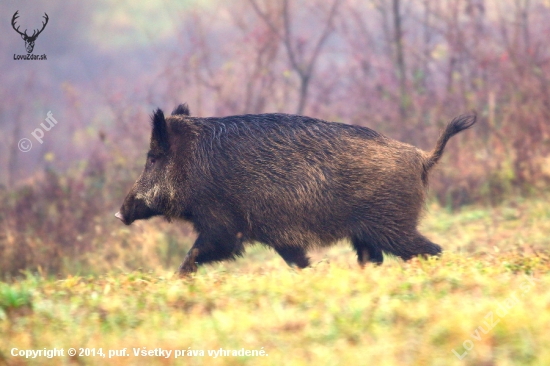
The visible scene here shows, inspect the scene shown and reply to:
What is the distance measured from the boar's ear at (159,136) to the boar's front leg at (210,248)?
2.95ft

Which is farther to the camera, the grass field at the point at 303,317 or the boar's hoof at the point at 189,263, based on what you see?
the boar's hoof at the point at 189,263

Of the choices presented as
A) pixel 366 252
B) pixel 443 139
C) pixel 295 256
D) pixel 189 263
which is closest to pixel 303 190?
pixel 295 256

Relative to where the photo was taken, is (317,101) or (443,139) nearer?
(443,139)

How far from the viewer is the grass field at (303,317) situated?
2.96 m

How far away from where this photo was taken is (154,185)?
575cm

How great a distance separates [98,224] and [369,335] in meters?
7.71

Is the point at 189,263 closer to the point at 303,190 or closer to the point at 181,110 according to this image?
the point at 303,190

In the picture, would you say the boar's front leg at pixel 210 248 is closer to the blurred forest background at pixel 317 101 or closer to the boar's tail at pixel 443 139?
the boar's tail at pixel 443 139

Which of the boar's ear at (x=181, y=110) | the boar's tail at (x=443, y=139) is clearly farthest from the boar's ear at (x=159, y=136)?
the boar's tail at (x=443, y=139)

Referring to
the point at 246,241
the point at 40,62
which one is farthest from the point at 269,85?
the point at 40,62

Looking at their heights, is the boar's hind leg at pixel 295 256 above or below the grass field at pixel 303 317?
below

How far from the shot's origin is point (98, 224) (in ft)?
33.2

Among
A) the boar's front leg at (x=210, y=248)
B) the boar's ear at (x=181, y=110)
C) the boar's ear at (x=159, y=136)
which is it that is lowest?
the boar's front leg at (x=210, y=248)

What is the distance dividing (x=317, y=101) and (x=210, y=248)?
1031 cm
